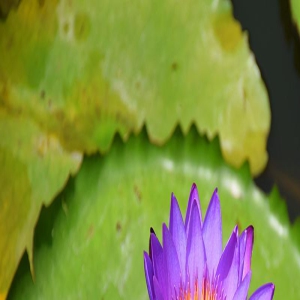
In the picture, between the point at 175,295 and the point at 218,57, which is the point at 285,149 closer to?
the point at 218,57

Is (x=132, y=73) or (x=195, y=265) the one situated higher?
(x=132, y=73)

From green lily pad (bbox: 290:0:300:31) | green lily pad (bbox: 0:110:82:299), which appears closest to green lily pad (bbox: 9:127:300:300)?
green lily pad (bbox: 0:110:82:299)

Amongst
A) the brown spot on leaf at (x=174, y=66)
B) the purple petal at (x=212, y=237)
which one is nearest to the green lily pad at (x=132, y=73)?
the brown spot on leaf at (x=174, y=66)

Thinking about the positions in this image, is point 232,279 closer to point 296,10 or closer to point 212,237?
point 212,237

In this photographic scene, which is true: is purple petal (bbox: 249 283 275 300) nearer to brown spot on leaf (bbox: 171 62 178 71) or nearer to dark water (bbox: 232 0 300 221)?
dark water (bbox: 232 0 300 221)

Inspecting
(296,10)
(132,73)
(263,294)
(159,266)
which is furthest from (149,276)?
(296,10)

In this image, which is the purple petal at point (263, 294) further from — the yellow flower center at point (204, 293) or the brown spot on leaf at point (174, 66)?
the brown spot on leaf at point (174, 66)

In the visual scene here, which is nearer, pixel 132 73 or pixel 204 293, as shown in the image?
pixel 204 293
